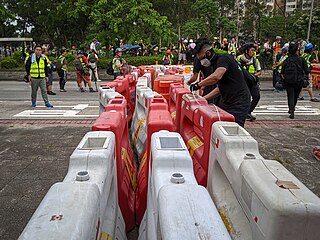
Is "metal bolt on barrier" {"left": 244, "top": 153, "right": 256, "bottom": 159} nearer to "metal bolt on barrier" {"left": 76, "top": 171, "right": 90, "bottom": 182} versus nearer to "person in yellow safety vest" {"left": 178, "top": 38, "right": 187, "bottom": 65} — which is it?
"metal bolt on barrier" {"left": 76, "top": 171, "right": 90, "bottom": 182}

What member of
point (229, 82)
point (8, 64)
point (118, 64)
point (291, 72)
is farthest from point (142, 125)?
point (8, 64)

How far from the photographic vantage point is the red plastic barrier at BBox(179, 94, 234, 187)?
139 inches

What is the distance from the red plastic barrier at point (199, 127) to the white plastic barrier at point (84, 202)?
3.64 ft

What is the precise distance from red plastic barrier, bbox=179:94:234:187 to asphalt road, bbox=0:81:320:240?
104 centimetres

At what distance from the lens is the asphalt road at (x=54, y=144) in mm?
3967

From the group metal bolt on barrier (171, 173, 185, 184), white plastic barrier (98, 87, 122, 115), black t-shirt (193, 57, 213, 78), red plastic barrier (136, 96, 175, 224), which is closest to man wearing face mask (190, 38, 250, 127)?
black t-shirt (193, 57, 213, 78)

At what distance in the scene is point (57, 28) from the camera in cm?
3672

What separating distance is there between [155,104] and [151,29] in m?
19.5

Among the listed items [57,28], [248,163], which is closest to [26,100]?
[248,163]

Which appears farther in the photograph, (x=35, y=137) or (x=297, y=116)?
(x=297, y=116)

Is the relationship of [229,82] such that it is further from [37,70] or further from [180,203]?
[37,70]

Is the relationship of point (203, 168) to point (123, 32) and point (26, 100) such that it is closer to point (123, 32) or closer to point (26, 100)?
point (26, 100)

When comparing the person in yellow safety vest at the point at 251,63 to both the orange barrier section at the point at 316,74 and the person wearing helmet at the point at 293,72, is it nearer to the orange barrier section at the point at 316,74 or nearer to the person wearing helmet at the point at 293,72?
the person wearing helmet at the point at 293,72

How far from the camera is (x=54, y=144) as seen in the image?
6152mm
